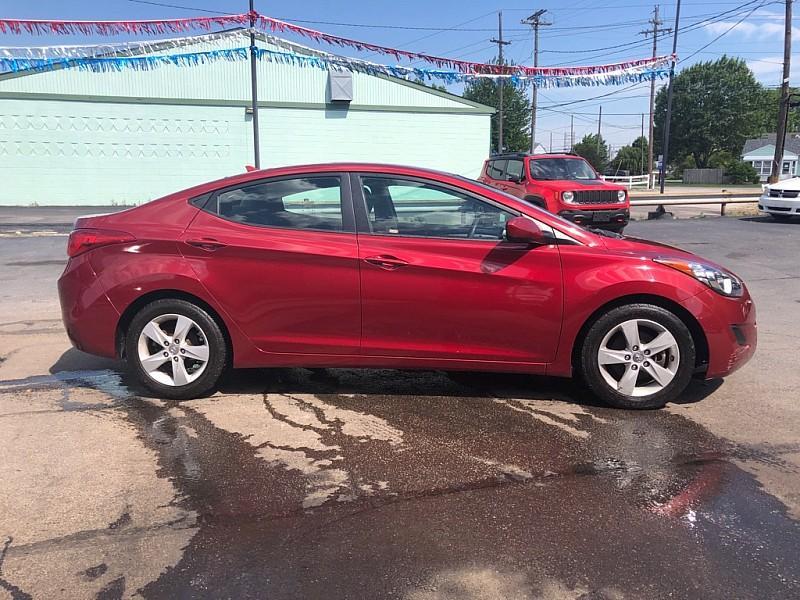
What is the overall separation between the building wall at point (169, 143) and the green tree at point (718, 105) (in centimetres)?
5556

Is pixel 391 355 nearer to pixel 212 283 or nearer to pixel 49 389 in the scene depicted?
pixel 212 283

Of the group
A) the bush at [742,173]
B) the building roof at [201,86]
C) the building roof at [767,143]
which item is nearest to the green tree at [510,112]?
the bush at [742,173]

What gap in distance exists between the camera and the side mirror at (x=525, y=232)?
4.12 metres

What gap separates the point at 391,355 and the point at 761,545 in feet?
7.70

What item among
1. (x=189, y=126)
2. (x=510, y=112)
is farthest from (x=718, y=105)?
(x=189, y=126)

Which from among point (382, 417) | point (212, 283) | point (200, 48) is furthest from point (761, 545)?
point (200, 48)

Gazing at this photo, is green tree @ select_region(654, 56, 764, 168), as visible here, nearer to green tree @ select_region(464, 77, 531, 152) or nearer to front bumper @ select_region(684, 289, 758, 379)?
green tree @ select_region(464, 77, 531, 152)

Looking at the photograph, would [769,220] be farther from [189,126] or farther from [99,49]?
[189,126]

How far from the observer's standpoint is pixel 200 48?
24422mm

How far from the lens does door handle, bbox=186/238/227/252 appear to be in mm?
4312

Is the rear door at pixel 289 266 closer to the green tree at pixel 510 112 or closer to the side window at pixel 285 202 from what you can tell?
the side window at pixel 285 202

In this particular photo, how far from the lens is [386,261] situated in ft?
13.8

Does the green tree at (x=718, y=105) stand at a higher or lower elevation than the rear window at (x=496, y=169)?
higher

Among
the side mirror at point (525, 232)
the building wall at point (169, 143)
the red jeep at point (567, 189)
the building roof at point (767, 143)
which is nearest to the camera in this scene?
the side mirror at point (525, 232)
